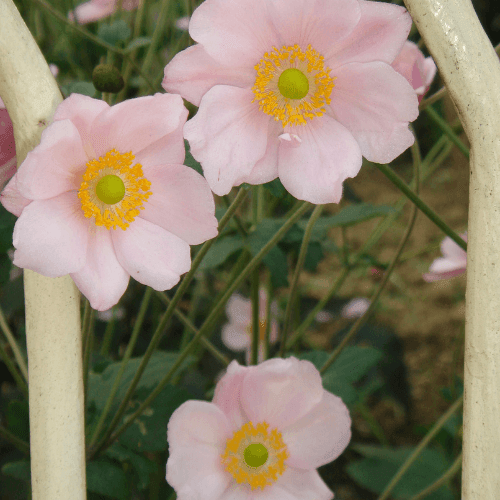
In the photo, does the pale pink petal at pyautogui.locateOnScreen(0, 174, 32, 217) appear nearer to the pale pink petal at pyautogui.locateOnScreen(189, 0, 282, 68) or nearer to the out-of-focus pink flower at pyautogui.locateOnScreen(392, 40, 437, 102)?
the pale pink petal at pyautogui.locateOnScreen(189, 0, 282, 68)

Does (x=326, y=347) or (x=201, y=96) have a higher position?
(x=201, y=96)

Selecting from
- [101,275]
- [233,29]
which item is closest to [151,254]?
[101,275]

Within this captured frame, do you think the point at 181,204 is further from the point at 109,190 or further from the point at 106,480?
the point at 106,480

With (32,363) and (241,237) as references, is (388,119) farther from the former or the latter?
(241,237)

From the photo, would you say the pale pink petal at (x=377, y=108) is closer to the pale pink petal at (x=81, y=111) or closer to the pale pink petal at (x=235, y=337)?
the pale pink petal at (x=81, y=111)

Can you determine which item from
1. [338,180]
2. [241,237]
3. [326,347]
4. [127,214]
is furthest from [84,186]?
[326,347]

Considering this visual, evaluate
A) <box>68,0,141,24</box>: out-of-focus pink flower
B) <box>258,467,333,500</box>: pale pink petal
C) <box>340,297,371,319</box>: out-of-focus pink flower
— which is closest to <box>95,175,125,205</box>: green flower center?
<box>258,467,333,500</box>: pale pink petal
